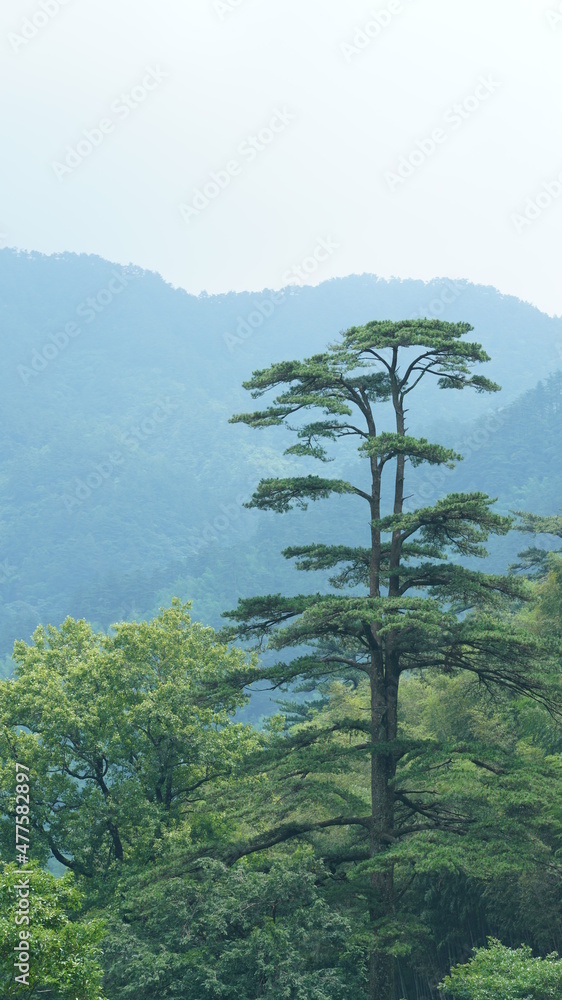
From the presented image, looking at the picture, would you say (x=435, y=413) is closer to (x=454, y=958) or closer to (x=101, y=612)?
(x=101, y=612)

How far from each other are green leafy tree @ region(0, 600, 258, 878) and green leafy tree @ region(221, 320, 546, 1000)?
13.3 ft

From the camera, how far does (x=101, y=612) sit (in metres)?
A: 112

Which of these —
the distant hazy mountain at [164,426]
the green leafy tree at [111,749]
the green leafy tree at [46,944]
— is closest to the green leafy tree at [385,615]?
the green leafy tree at [46,944]

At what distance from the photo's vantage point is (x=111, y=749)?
2139 cm

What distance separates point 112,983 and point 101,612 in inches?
3875

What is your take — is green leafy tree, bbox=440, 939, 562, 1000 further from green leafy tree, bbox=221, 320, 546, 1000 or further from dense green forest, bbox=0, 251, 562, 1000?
green leafy tree, bbox=221, 320, 546, 1000

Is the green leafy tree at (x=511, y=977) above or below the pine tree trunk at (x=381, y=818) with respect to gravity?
below

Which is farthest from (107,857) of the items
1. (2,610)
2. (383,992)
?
(2,610)

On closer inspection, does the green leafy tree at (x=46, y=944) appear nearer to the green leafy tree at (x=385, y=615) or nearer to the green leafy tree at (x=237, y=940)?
the green leafy tree at (x=237, y=940)

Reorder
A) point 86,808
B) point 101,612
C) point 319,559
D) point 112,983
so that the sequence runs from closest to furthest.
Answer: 1. point 112,983
2. point 319,559
3. point 86,808
4. point 101,612

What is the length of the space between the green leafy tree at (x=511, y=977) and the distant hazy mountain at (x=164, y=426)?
272 feet

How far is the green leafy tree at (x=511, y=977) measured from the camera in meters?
12.2

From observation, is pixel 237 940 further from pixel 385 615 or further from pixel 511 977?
pixel 385 615

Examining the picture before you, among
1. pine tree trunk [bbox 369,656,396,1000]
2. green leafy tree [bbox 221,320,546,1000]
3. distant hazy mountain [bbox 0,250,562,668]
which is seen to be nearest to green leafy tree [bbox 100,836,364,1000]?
pine tree trunk [bbox 369,656,396,1000]
